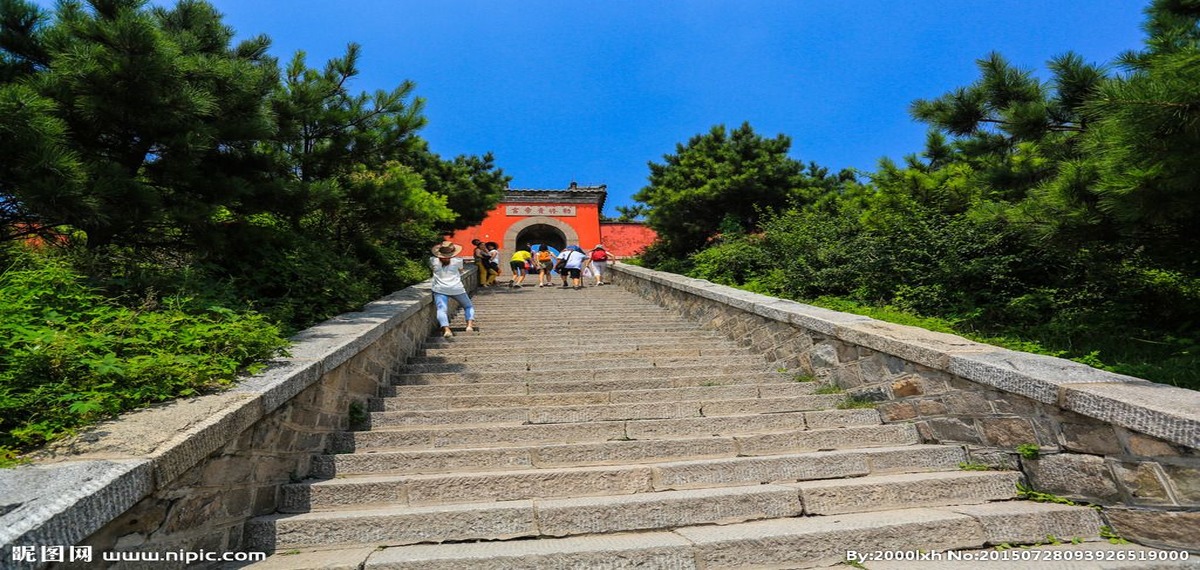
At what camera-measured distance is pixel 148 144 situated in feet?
12.3

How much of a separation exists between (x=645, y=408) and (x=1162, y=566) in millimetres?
2635

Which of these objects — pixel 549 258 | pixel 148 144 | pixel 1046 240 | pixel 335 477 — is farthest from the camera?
pixel 549 258

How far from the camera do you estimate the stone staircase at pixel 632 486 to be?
250 centimetres

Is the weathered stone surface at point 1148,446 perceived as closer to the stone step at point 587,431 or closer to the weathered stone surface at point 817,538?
the weathered stone surface at point 817,538

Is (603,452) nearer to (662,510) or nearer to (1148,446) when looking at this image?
(662,510)

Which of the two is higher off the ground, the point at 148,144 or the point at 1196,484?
the point at 148,144

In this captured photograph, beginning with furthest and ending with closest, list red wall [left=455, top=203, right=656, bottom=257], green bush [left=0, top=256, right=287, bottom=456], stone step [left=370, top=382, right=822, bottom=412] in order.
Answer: red wall [left=455, top=203, right=656, bottom=257] → stone step [left=370, top=382, right=822, bottom=412] → green bush [left=0, top=256, right=287, bottom=456]

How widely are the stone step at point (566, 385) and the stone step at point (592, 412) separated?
46 cm

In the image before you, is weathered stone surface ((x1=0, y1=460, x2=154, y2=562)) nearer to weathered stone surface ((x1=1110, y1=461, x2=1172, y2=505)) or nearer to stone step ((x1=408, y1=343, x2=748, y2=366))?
stone step ((x1=408, y1=343, x2=748, y2=366))

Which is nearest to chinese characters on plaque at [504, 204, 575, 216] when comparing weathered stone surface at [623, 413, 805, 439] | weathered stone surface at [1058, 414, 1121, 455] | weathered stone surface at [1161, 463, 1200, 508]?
weathered stone surface at [623, 413, 805, 439]

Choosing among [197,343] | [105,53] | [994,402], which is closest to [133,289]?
[197,343]

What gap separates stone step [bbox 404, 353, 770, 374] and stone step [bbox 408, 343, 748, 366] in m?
0.04

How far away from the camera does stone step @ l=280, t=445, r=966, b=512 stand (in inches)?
112

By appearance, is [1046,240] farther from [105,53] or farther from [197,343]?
[105,53]
